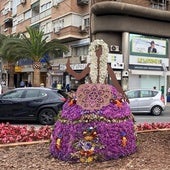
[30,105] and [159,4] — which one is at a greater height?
[159,4]

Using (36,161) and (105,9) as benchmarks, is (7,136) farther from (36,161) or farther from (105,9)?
(105,9)

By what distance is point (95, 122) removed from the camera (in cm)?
674

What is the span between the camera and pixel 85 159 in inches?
257

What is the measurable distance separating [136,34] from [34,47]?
9.44 meters

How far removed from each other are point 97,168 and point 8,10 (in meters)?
64.0

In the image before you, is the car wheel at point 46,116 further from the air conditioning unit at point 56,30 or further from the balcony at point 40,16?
the balcony at point 40,16

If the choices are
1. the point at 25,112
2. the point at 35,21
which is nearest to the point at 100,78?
the point at 25,112

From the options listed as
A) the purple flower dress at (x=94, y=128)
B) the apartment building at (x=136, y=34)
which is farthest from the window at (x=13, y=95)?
the apartment building at (x=136, y=34)

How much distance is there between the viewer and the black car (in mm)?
15164

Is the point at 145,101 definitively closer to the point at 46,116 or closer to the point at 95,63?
the point at 46,116

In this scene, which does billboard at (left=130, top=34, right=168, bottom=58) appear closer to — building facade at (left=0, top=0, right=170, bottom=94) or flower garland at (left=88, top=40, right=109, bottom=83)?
building facade at (left=0, top=0, right=170, bottom=94)

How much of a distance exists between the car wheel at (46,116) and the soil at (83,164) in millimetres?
7101

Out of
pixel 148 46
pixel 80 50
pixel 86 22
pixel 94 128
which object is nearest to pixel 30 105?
pixel 94 128

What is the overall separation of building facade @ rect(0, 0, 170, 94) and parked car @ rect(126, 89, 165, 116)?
1136cm
